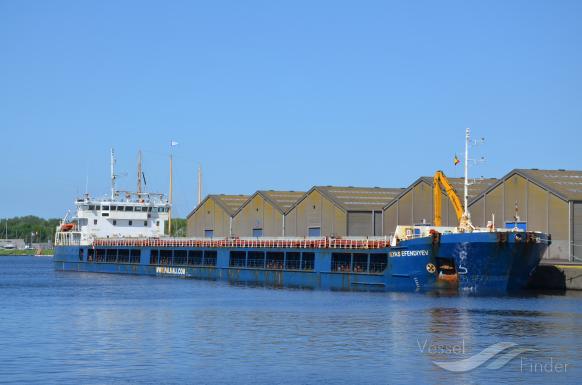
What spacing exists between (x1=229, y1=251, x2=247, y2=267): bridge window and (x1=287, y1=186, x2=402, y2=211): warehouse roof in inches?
475

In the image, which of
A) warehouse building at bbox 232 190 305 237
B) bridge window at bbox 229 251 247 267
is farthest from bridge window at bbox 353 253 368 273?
warehouse building at bbox 232 190 305 237

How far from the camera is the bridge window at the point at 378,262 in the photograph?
64875mm

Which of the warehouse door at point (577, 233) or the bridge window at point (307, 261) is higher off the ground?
the warehouse door at point (577, 233)

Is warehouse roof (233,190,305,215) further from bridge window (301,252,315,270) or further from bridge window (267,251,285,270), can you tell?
bridge window (301,252,315,270)

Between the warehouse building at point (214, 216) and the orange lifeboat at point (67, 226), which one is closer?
the orange lifeboat at point (67, 226)

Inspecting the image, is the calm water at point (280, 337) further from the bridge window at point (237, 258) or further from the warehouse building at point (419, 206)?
the warehouse building at point (419, 206)

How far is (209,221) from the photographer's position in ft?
362

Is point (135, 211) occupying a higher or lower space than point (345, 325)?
higher

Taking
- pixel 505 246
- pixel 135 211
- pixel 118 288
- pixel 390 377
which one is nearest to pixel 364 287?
pixel 505 246

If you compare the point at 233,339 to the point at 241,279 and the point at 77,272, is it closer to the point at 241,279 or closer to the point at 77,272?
the point at 241,279

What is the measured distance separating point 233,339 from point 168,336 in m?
2.93

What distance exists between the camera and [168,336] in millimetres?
40000

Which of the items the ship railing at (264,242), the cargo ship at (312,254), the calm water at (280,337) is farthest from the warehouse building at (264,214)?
the calm water at (280,337)

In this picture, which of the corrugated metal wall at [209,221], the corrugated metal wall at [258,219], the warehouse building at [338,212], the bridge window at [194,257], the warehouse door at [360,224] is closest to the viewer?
the bridge window at [194,257]
